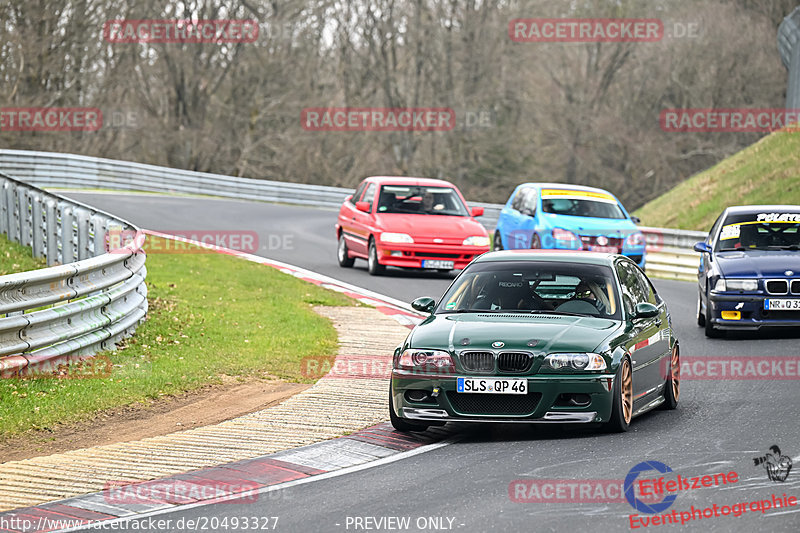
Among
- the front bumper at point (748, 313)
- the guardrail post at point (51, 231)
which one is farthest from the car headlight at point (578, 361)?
the guardrail post at point (51, 231)

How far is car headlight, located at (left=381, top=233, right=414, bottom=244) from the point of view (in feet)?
68.2

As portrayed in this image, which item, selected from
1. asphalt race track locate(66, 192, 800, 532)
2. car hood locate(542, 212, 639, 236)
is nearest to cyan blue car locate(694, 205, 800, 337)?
asphalt race track locate(66, 192, 800, 532)

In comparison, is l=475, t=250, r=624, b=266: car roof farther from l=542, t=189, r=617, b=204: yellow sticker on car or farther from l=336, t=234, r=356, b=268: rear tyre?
l=336, t=234, r=356, b=268: rear tyre

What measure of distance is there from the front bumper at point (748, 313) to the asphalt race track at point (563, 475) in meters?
2.96

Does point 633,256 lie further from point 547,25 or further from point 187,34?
point 547,25

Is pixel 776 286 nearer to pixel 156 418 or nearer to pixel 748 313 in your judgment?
pixel 748 313

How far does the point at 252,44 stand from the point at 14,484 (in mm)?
46494

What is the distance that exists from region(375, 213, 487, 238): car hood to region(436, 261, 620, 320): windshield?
10.6 m

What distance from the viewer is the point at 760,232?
1564 cm

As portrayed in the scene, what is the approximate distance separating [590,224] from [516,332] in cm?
1293

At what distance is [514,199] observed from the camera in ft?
78.5

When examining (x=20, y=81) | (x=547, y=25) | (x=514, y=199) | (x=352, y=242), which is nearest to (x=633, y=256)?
(x=514, y=199)

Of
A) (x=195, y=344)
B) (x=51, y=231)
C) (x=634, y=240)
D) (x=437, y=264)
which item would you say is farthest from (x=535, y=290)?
(x=634, y=240)

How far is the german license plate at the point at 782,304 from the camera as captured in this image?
14.4 meters
